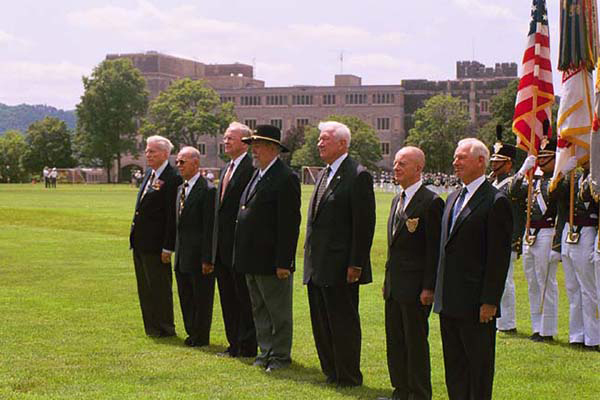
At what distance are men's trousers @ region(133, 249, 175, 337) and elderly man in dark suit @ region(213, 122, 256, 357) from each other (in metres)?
1.26

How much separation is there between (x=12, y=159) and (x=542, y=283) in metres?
124

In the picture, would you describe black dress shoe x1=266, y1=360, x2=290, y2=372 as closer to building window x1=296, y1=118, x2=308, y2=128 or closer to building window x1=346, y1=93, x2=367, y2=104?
building window x1=346, y1=93, x2=367, y2=104

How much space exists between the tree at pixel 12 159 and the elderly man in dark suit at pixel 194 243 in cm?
11467

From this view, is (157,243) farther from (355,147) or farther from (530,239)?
(355,147)

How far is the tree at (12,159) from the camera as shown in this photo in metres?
123

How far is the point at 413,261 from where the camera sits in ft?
27.0

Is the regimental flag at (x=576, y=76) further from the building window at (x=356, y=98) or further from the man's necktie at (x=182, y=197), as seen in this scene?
the building window at (x=356, y=98)

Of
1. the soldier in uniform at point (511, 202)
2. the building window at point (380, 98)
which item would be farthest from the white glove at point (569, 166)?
the building window at point (380, 98)

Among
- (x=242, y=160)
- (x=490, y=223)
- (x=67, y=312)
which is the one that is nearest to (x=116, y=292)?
(x=67, y=312)

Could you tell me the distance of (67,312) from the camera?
45.0 ft

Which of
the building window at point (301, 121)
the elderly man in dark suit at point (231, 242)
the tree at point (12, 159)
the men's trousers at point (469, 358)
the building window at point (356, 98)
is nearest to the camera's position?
the men's trousers at point (469, 358)

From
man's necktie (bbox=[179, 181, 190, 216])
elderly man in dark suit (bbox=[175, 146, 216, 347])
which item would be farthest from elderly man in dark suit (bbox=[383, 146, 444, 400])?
man's necktie (bbox=[179, 181, 190, 216])

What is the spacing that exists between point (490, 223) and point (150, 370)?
4.09 metres

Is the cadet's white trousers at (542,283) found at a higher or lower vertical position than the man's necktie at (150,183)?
lower
